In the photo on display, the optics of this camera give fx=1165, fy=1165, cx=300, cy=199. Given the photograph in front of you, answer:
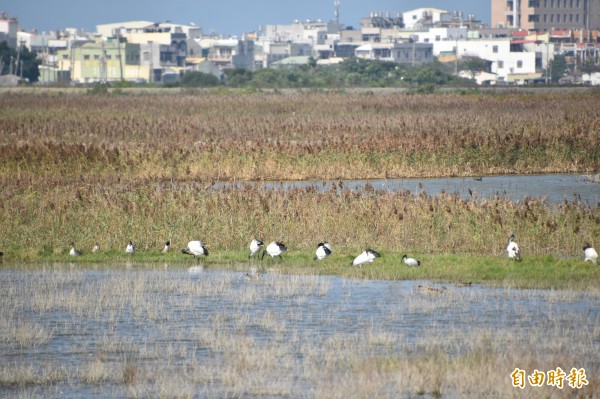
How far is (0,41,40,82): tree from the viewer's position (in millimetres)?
162100

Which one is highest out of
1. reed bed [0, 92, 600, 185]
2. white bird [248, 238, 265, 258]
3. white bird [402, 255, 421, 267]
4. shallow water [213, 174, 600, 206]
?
reed bed [0, 92, 600, 185]

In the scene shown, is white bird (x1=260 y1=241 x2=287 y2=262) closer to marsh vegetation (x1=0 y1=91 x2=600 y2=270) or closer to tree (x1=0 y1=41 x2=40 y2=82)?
marsh vegetation (x1=0 y1=91 x2=600 y2=270)

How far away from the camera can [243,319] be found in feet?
57.9

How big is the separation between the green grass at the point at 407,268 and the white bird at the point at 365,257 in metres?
0.11

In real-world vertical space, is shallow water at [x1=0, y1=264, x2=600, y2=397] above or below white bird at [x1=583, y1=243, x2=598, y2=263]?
below

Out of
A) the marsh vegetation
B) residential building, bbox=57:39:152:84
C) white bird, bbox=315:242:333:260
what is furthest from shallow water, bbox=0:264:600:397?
residential building, bbox=57:39:152:84

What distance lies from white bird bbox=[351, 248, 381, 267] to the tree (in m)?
143

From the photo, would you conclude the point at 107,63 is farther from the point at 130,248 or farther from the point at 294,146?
the point at 130,248

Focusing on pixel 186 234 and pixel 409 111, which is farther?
pixel 409 111

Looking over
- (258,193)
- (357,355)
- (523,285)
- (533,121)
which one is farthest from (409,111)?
(357,355)

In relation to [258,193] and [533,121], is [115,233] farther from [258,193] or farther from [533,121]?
[533,121]

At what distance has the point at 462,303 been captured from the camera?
1850 centimetres

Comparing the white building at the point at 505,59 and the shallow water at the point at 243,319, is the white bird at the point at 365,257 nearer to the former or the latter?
the shallow water at the point at 243,319

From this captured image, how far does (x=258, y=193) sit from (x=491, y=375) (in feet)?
44.8
